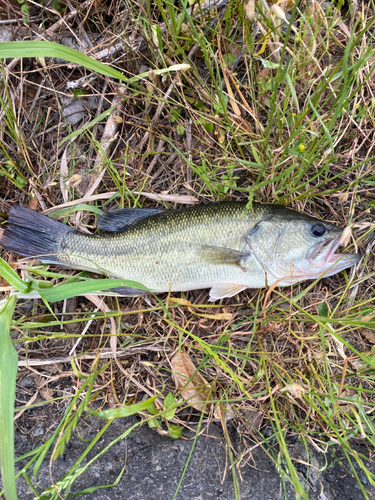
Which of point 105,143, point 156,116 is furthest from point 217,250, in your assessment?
point 105,143

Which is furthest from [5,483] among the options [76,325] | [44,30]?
[44,30]

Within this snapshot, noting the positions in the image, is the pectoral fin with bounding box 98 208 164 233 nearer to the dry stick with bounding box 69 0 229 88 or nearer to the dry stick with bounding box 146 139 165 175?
the dry stick with bounding box 146 139 165 175

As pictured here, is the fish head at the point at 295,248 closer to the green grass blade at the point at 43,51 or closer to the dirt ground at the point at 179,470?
the dirt ground at the point at 179,470

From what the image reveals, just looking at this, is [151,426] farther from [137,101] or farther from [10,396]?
[137,101]

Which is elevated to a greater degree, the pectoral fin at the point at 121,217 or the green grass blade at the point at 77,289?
the green grass blade at the point at 77,289

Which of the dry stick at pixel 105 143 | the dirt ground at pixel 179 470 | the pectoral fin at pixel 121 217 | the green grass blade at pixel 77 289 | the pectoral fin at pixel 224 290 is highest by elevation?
the dry stick at pixel 105 143

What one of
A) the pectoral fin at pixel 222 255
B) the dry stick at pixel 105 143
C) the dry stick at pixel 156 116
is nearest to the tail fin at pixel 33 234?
the dry stick at pixel 105 143
